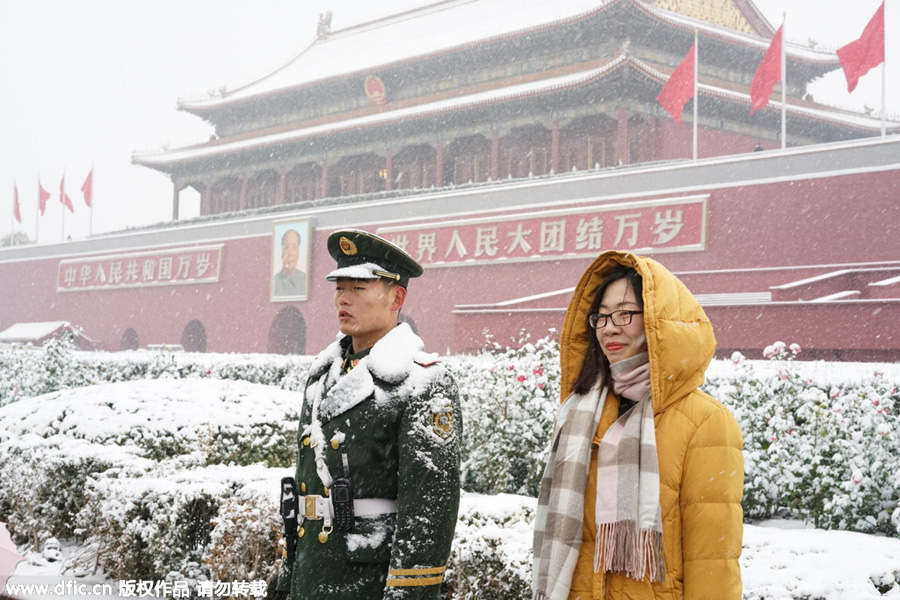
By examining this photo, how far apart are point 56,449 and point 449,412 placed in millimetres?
3076

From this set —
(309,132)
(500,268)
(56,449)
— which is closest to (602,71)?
(500,268)

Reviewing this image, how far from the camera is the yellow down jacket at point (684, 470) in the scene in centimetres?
165

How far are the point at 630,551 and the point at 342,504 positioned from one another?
70 centimetres

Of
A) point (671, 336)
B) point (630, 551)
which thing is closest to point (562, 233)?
point (671, 336)

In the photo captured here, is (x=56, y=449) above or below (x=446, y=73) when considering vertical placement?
below

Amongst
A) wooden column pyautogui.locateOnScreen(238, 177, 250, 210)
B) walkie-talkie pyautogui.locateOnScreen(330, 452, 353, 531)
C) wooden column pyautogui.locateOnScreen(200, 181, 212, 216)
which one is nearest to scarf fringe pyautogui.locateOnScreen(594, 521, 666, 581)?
walkie-talkie pyautogui.locateOnScreen(330, 452, 353, 531)

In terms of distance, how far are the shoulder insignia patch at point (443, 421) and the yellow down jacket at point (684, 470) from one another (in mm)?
379

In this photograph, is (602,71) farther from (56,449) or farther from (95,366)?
(56,449)

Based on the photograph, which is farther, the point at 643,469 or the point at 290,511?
the point at 290,511

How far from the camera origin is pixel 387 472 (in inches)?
81.0

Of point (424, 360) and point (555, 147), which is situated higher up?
point (555, 147)

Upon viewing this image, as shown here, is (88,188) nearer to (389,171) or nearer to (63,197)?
(63,197)

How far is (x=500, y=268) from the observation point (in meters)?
14.3

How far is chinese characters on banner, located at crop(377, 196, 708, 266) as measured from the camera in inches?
485
